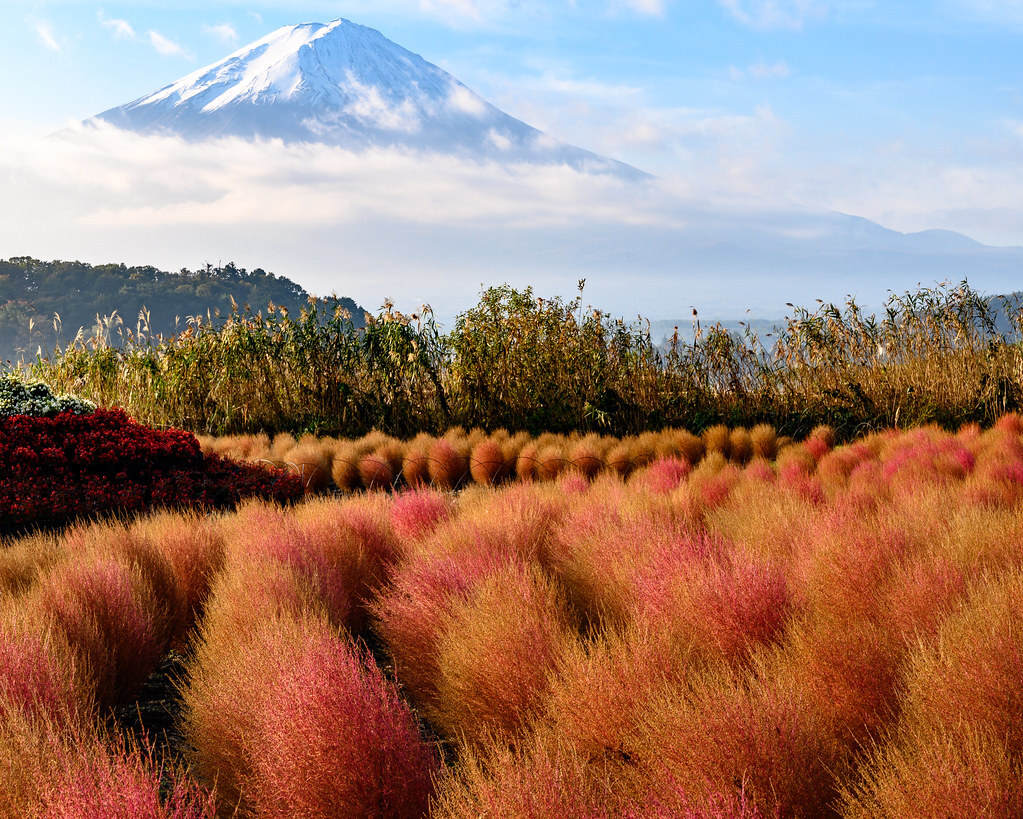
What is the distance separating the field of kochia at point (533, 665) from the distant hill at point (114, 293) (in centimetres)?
7310

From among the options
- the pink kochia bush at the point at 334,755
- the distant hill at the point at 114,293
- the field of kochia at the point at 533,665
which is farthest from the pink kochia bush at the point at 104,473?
the distant hill at the point at 114,293

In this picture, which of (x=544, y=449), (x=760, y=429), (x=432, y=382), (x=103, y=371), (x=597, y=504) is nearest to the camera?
(x=597, y=504)

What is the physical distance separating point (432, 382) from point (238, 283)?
241 feet

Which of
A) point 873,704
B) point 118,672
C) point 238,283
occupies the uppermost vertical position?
point 238,283

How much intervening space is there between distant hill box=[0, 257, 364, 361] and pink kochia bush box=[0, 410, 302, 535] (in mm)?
68782

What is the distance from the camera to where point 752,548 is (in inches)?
119

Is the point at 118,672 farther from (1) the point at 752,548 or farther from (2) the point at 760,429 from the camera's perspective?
(2) the point at 760,429

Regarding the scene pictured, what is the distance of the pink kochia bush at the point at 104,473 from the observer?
19.5 feet

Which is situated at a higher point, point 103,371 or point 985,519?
point 103,371

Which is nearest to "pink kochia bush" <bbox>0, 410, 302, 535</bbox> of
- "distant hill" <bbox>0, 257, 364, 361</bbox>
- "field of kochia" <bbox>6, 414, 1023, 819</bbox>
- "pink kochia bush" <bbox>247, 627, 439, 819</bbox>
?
"field of kochia" <bbox>6, 414, 1023, 819</bbox>

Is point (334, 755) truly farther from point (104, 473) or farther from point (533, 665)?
point (104, 473)

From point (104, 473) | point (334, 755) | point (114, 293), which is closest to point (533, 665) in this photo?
point (334, 755)

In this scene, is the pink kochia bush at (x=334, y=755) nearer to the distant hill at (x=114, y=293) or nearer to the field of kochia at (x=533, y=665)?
the field of kochia at (x=533, y=665)

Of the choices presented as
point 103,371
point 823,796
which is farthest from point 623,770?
point 103,371
